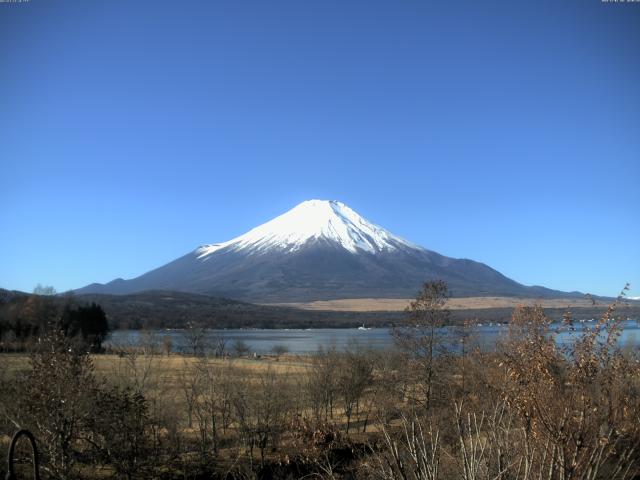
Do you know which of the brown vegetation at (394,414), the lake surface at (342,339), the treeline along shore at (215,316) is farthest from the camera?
the treeline along shore at (215,316)

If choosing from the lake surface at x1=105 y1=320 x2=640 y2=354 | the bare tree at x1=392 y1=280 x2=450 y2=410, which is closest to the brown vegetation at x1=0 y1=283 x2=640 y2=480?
the bare tree at x1=392 y1=280 x2=450 y2=410

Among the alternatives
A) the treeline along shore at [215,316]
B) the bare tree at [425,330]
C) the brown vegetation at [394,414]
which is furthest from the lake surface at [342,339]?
the treeline along shore at [215,316]

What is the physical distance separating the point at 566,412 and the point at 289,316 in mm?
190861

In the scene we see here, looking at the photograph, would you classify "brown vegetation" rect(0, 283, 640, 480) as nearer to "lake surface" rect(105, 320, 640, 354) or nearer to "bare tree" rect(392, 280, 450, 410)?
"bare tree" rect(392, 280, 450, 410)

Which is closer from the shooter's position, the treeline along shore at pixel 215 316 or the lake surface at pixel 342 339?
the lake surface at pixel 342 339

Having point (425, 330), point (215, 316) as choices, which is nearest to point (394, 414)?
point (425, 330)

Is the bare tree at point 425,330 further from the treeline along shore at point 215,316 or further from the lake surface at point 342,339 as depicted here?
the treeline along shore at point 215,316

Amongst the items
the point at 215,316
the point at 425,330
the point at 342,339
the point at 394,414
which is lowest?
the point at 342,339

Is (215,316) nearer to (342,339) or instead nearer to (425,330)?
(342,339)

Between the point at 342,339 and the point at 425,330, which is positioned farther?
the point at 342,339

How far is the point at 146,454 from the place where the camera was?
19734mm

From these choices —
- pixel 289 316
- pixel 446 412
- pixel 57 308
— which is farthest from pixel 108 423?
pixel 289 316

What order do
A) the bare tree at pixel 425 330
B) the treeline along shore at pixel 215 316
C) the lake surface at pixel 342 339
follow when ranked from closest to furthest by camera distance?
the lake surface at pixel 342 339, the bare tree at pixel 425 330, the treeline along shore at pixel 215 316

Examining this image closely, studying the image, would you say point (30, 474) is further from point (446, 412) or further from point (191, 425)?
point (446, 412)
